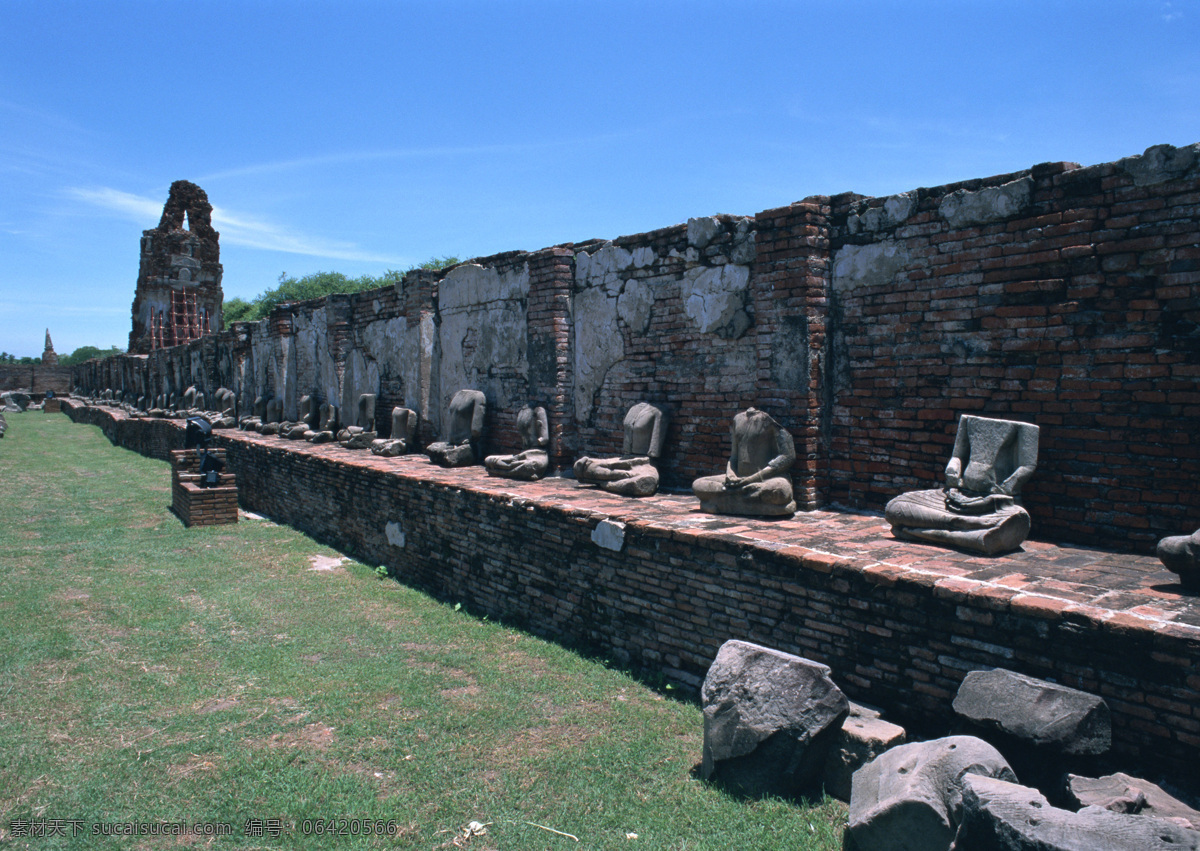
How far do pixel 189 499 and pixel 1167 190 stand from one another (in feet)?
32.7

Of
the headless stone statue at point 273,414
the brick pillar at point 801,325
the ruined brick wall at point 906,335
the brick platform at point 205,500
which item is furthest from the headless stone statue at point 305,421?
the brick pillar at point 801,325

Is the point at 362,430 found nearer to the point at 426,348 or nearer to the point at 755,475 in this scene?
the point at 426,348

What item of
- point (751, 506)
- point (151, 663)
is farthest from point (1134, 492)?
point (151, 663)

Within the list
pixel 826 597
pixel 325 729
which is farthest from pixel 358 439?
pixel 826 597

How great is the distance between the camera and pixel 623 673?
15.3ft

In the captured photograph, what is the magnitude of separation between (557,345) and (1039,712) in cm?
576

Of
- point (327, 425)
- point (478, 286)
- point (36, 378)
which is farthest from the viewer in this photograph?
point (36, 378)

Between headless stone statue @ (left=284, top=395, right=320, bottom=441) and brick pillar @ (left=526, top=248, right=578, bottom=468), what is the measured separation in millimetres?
6304

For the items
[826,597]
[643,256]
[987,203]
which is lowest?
[826,597]

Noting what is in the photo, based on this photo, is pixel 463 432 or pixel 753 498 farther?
pixel 463 432

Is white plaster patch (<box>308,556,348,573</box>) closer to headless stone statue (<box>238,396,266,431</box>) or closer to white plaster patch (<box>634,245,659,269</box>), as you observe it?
white plaster patch (<box>634,245,659,269</box>)

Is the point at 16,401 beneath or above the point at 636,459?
above

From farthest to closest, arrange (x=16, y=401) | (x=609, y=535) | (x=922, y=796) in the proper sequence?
(x=16, y=401) < (x=609, y=535) < (x=922, y=796)

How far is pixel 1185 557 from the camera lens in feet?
10.8
